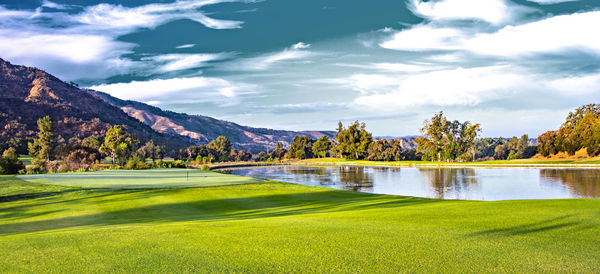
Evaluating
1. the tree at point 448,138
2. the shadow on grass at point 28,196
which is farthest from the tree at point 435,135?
the shadow on grass at point 28,196

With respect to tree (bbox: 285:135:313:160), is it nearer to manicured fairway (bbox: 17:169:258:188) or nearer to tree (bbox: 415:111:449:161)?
tree (bbox: 415:111:449:161)

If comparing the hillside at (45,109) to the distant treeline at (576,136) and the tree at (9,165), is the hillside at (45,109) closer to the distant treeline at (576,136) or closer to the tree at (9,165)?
the tree at (9,165)

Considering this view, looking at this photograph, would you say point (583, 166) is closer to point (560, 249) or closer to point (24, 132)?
point (560, 249)

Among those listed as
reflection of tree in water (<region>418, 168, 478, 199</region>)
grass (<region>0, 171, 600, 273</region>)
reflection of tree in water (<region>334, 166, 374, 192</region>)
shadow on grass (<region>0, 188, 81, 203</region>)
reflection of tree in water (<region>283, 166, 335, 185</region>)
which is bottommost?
reflection of tree in water (<region>283, 166, 335, 185</region>)

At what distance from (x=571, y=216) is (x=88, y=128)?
125m

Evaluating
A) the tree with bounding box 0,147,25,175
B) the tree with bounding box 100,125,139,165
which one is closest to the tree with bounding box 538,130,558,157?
the tree with bounding box 100,125,139,165

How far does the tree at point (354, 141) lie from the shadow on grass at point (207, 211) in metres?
94.0

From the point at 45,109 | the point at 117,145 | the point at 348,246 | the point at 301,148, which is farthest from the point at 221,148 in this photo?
the point at 348,246

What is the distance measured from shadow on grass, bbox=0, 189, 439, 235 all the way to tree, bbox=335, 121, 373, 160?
3702 inches

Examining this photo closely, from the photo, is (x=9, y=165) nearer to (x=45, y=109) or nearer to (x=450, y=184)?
(x=450, y=184)

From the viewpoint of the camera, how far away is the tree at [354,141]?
115 m

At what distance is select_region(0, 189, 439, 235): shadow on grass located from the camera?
11905 mm

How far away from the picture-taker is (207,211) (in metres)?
15.3

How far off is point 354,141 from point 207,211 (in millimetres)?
104893
